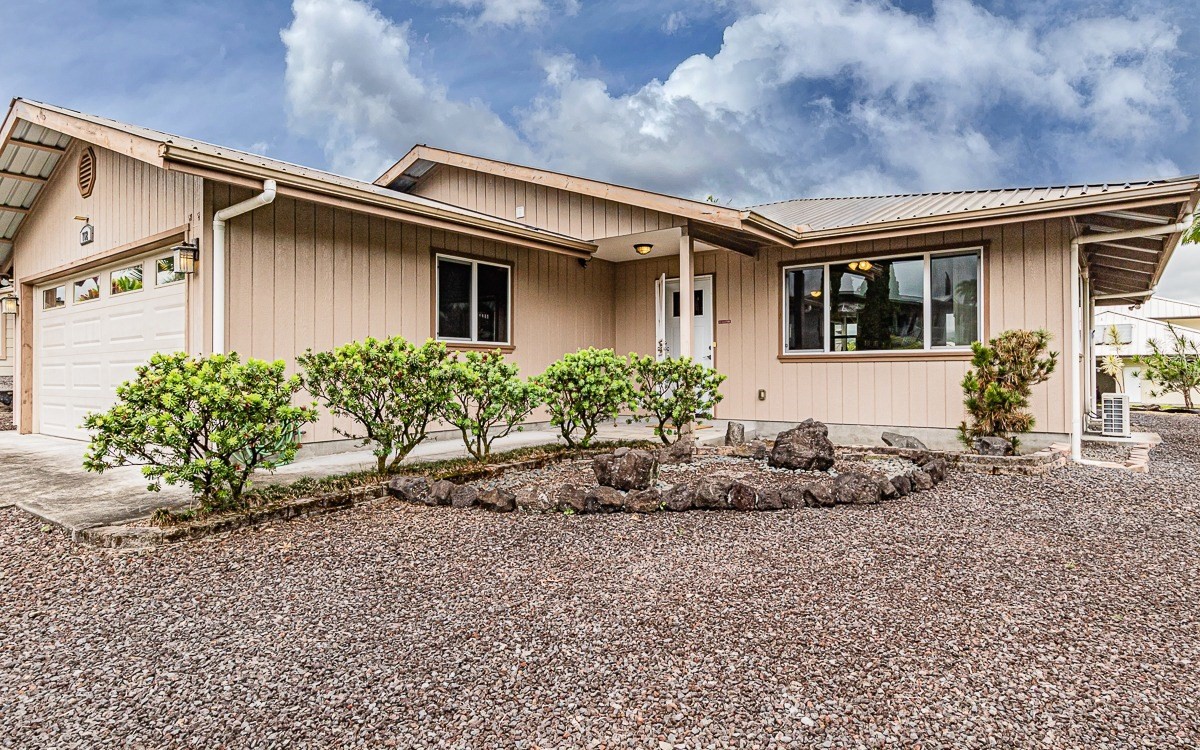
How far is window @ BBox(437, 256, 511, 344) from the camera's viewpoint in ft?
24.9

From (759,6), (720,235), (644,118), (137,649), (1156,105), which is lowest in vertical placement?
(137,649)

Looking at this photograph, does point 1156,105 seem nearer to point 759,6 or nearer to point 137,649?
point 759,6

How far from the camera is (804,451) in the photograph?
18.9ft

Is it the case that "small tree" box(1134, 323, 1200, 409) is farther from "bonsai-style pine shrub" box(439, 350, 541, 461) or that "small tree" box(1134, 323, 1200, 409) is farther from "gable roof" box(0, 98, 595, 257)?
"bonsai-style pine shrub" box(439, 350, 541, 461)

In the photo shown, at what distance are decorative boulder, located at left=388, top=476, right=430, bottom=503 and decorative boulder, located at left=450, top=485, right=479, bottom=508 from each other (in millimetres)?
206

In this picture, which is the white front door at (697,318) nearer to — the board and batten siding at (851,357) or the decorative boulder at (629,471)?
the board and batten siding at (851,357)

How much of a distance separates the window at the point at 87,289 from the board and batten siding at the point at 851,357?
6.56m

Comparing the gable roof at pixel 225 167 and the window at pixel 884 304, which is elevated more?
the gable roof at pixel 225 167

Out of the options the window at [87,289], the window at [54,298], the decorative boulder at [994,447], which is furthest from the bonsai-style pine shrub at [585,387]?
the window at [54,298]

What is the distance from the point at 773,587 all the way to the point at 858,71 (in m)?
13.7

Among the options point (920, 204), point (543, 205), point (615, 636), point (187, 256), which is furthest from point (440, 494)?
point (920, 204)

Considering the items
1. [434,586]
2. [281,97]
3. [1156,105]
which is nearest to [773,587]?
[434,586]

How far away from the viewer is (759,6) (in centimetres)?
1059

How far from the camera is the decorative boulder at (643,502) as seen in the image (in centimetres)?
434
